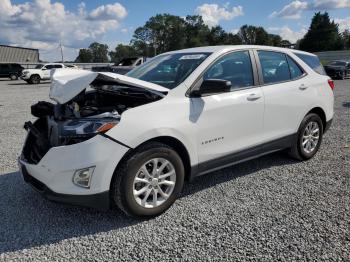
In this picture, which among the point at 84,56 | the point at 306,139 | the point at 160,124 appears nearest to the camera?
the point at 160,124

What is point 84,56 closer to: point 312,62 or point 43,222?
point 312,62

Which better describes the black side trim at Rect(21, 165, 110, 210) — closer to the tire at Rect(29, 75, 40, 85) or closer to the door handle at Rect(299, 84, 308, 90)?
the door handle at Rect(299, 84, 308, 90)

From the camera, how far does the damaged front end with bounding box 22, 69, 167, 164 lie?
127 inches

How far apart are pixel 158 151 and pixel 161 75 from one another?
1207 millimetres

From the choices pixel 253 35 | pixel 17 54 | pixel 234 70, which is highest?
pixel 253 35

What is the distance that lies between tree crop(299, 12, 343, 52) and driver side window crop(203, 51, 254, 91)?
85.5 meters

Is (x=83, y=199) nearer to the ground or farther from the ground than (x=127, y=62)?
nearer to the ground

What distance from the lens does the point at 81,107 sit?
3869 mm

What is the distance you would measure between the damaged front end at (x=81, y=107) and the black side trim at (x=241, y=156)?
0.91 metres

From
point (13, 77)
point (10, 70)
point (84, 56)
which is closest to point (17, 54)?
point (84, 56)

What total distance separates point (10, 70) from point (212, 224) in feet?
117

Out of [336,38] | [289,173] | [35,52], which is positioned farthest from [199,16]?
[289,173]

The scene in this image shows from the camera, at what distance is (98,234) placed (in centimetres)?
327

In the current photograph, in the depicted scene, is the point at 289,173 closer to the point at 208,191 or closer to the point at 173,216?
the point at 208,191
